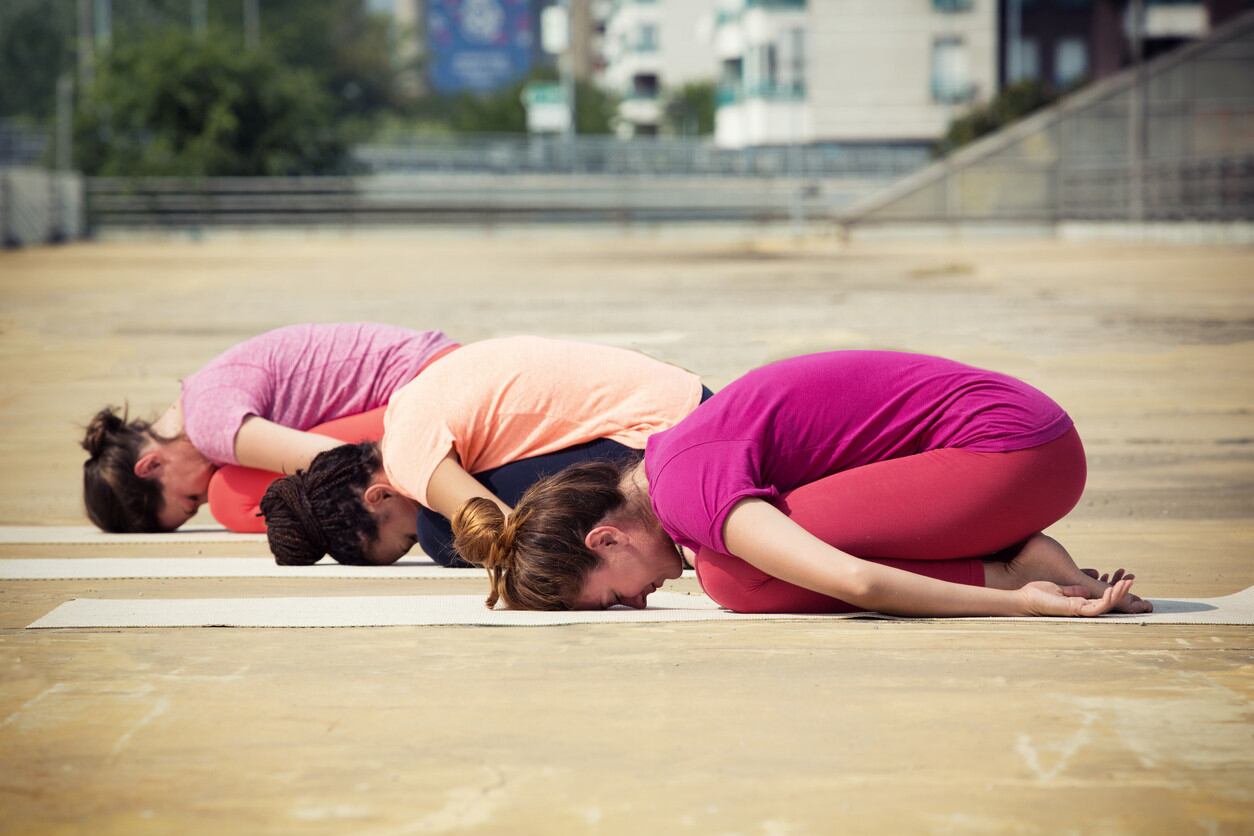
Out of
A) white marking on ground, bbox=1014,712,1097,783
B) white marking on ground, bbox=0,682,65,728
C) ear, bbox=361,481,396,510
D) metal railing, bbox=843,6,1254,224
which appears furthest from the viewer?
metal railing, bbox=843,6,1254,224

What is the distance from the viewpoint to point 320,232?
3625 cm

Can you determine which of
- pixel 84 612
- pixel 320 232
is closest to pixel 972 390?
pixel 84 612

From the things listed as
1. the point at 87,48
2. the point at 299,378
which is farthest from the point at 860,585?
the point at 87,48

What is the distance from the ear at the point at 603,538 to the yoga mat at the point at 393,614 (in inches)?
6.2

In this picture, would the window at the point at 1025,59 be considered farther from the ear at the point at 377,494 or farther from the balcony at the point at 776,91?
the ear at the point at 377,494

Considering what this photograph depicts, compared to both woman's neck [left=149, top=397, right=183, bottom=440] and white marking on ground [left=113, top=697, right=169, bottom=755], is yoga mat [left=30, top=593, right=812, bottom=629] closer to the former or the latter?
white marking on ground [left=113, top=697, right=169, bottom=755]

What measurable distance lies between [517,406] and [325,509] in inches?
25.0

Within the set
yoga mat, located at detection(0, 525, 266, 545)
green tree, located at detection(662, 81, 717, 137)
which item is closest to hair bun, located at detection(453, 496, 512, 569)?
Answer: yoga mat, located at detection(0, 525, 266, 545)

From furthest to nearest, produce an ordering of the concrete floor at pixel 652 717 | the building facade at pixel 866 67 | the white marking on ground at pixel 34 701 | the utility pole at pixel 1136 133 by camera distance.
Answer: the building facade at pixel 866 67 < the utility pole at pixel 1136 133 < the white marking on ground at pixel 34 701 < the concrete floor at pixel 652 717

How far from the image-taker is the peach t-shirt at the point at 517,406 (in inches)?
162

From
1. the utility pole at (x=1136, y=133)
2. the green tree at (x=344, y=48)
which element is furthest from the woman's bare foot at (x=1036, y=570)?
the green tree at (x=344, y=48)

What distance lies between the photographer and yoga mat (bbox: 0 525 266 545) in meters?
5.02

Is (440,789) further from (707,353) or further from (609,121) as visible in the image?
(609,121)

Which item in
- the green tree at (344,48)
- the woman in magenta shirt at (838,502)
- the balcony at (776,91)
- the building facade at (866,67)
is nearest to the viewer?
the woman in magenta shirt at (838,502)
